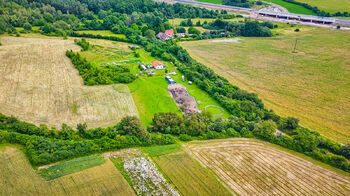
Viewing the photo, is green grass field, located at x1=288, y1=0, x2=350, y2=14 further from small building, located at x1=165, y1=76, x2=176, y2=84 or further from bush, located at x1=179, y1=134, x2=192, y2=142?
bush, located at x1=179, y1=134, x2=192, y2=142

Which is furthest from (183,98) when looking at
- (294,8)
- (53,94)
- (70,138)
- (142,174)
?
(294,8)

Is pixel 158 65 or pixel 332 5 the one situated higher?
pixel 332 5

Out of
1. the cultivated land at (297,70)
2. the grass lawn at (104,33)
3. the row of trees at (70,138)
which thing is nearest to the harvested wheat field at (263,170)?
the row of trees at (70,138)

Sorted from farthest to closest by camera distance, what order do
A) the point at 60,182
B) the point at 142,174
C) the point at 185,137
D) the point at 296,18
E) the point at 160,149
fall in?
the point at 296,18
the point at 185,137
the point at 160,149
the point at 142,174
the point at 60,182

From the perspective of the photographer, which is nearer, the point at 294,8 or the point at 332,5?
the point at 332,5

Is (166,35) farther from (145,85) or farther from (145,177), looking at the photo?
(145,177)

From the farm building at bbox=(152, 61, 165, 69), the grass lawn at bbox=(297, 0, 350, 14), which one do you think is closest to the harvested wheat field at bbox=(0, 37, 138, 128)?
the farm building at bbox=(152, 61, 165, 69)

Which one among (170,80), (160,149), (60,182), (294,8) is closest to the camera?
(60,182)
